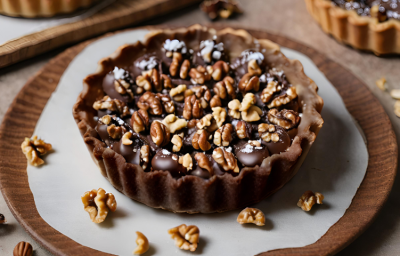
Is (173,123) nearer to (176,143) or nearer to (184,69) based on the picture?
(176,143)

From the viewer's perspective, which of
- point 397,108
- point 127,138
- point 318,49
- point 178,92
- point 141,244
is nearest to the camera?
point 141,244

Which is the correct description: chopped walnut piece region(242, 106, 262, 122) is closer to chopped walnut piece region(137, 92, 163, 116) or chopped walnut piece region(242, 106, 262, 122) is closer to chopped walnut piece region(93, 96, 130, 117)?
chopped walnut piece region(137, 92, 163, 116)

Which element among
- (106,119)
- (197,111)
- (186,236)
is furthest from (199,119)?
(186,236)

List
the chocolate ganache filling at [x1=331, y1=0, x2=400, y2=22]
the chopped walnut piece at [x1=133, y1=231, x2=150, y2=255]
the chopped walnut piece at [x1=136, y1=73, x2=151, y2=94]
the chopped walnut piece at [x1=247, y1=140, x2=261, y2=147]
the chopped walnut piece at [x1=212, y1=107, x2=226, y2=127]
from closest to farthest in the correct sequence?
the chopped walnut piece at [x1=133, y1=231, x2=150, y2=255]
the chopped walnut piece at [x1=247, y1=140, x2=261, y2=147]
the chopped walnut piece at [x1=212, y1=107, x2=226, y2=127]
the chopped walnut piece at [x1=136, y1=73, x2=151, y2=94]
the chocolate ganache filling at [x1=331, y1=0, x2=400, y2=22]

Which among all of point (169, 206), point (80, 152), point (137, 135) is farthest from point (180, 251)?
point (80, 152)

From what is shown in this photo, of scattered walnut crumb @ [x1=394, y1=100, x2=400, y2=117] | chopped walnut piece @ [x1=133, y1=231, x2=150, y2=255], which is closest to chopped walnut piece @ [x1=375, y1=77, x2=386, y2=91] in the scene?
scattered walnut crumb @ [x1=394, y1=100, x2=400, y2=117]

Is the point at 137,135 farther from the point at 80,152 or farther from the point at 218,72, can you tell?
the point at 218,72
